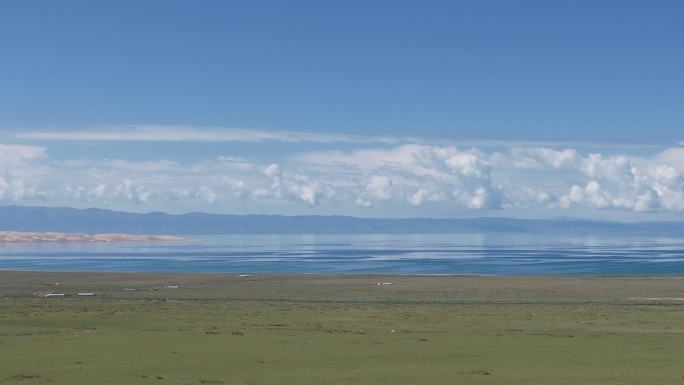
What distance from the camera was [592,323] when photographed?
46.6 meters

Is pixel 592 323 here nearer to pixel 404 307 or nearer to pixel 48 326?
pixel 404 307

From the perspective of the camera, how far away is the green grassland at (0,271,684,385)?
28.2 meters

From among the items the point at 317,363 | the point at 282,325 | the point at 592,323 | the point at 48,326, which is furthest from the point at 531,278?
the point at 317,363

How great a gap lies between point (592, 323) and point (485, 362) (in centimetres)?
1748

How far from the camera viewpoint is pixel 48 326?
4356 centimetres

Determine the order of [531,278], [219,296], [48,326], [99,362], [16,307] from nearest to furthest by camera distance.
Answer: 1. [99,362]
2. [48,326]
3. [16,307]
4. [219,296]
5. [531,278]

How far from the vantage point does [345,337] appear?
38469 millimetres

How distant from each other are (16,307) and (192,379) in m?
33.6

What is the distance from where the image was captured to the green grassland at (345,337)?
2823cm

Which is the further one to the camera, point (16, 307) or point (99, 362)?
point (16, 307)

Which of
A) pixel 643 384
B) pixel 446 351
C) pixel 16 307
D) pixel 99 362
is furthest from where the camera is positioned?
pixel 16 307

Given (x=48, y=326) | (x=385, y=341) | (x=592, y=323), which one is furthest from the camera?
(x=592, y=323)

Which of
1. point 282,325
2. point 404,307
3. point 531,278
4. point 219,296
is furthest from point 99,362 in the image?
point 531,278

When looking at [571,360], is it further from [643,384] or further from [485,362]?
[643,384]
